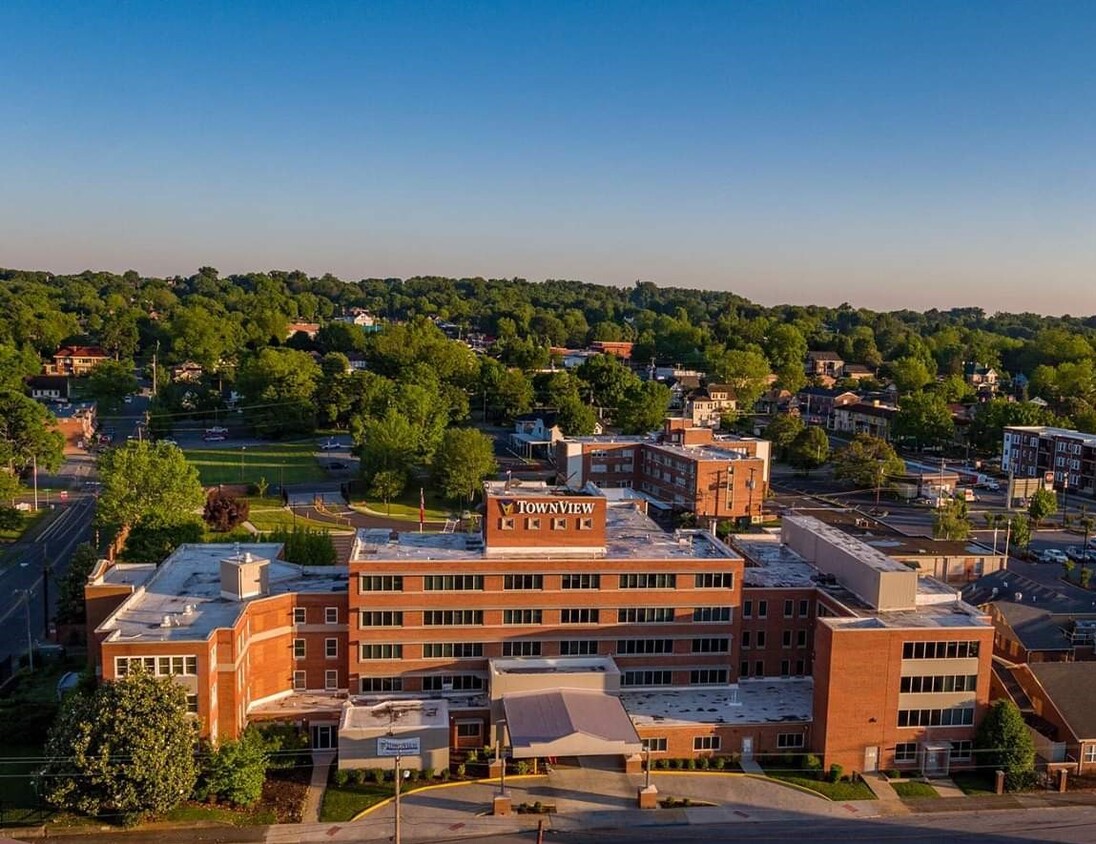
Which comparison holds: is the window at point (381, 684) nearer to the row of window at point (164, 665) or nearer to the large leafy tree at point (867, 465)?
the row of window at point (164, 665)

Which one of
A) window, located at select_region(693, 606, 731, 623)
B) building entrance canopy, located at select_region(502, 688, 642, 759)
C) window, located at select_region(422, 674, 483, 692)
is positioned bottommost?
window, located at select_region(422, 674, 483, 692)

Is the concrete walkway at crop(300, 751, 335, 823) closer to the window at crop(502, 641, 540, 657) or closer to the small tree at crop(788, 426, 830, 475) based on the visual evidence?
the window at crop(502, 641, 540, 657)

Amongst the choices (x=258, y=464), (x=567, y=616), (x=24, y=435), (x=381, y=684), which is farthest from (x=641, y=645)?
(x=24, y=435)

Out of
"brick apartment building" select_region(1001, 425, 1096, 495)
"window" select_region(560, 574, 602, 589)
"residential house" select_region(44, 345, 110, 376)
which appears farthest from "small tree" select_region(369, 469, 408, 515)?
"residential house" select_region(44, 345, 110, 376)

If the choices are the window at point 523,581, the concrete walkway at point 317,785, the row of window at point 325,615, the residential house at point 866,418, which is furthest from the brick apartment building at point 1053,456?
the concrete walkway at point 317,785

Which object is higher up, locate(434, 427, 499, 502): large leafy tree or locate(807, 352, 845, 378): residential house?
locate(807, 352, 845, 378): residential house

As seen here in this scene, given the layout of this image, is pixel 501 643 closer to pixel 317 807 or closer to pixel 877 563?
pixel 317 807
